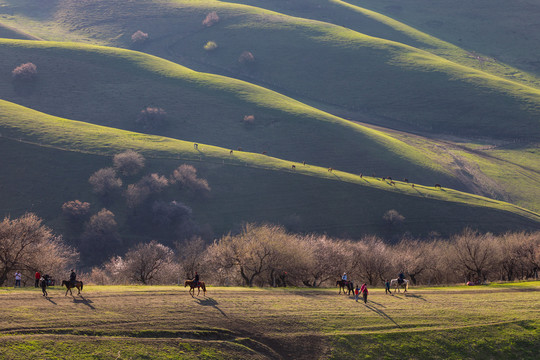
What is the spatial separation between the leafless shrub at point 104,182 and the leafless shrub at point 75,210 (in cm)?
526

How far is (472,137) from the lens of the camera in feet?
522

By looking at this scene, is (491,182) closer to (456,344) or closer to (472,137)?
(472,137)

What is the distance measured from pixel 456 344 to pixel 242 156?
76.7 metres

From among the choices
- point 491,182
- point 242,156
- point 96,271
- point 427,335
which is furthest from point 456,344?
point 491,182

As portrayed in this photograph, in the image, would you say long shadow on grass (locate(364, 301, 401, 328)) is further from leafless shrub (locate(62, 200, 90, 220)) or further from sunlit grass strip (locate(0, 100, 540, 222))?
sunlit grass strip (locate(0, 100, 540, 222))

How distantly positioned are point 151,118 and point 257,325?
103022 millimetres

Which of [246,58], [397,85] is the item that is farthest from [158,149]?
[397,85]

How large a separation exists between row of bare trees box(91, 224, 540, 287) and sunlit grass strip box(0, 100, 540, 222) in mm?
31808

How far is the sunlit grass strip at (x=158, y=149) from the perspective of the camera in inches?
4235

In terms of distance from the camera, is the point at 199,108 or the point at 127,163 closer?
the point at 127,163

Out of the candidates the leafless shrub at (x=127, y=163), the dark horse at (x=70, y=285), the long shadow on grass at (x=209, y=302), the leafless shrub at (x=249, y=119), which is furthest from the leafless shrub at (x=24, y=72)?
the long shadow on grass at (x=209, y=302)

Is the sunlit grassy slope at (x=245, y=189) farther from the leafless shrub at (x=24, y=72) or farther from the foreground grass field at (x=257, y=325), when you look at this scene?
the foreground grass field at (x=257, y=325)

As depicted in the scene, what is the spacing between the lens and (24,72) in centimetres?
14762

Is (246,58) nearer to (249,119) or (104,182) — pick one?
(249,119)
